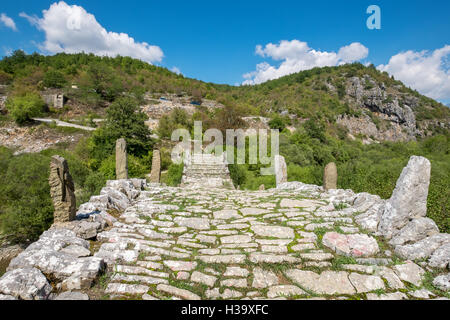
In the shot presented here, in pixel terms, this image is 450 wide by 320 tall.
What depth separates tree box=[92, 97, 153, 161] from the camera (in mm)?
18375

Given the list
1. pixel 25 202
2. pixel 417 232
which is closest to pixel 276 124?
pixel 25 202

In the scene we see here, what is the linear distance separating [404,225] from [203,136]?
22.2 meters

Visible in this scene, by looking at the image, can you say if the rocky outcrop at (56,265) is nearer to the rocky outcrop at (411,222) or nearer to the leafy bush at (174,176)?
the rocky outcrop at (411,222)

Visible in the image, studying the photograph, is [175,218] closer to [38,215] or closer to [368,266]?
[368,266]

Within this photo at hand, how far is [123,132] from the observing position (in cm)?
1883

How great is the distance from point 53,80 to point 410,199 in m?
47.5

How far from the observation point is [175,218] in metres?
4.70

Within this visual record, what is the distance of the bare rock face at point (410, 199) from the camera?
374 centimetres

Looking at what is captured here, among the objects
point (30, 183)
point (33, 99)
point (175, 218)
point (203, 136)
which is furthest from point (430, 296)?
point (33, 99)

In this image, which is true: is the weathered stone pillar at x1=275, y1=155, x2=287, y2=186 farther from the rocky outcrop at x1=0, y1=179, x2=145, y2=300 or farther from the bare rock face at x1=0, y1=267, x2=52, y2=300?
the bare rock face at x1=0, y1=267, x2=52, y2=300

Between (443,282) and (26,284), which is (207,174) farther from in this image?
(443,282)

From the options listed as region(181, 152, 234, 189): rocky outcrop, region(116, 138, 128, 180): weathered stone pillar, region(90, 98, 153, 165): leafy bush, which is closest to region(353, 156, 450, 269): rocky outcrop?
region(181, 152, 234, 189): rocky outcrop

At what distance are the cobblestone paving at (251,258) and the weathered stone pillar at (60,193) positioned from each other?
2.63ft
